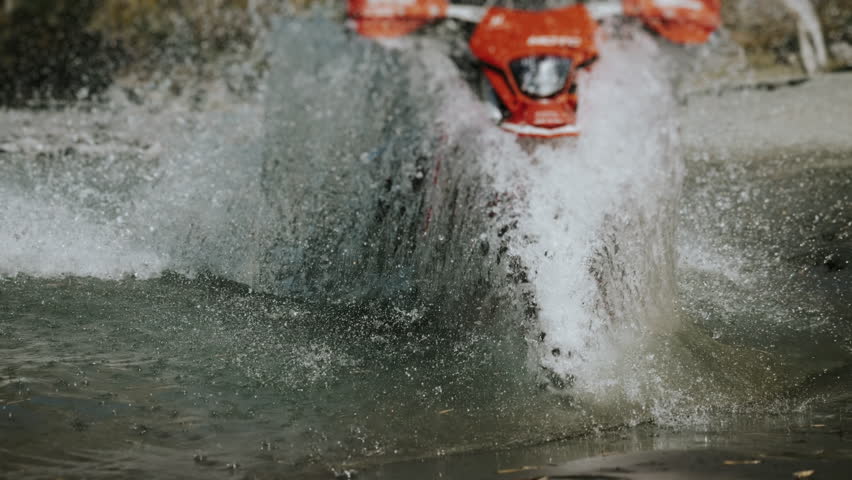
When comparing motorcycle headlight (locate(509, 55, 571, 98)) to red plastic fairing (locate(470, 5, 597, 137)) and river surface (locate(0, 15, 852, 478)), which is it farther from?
river surface (locate(0, 15, 852, 478))

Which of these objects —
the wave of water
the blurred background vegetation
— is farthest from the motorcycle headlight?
the blurred background vegetation

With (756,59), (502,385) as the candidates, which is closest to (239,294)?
(502,385)

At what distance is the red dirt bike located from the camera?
337 cm

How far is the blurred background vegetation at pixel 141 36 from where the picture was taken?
859 centimetres

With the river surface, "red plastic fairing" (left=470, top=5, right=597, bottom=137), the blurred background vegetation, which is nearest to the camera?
the river surface

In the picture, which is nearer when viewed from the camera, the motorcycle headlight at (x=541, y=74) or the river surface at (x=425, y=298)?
the river surface at (x=425, y=298)

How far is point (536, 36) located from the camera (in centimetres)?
350

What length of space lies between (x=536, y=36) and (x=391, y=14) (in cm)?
78

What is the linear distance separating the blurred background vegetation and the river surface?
324 centimetres

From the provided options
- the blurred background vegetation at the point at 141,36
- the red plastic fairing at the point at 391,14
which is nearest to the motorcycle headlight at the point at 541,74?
the red plastic fairing at the point at 391,14

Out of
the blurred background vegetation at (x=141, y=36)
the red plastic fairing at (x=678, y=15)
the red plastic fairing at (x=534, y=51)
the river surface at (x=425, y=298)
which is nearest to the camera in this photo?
the river surface at (x=425, y=298)

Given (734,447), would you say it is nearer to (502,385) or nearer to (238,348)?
(502,385)

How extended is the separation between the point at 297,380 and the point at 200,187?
265 centimetres

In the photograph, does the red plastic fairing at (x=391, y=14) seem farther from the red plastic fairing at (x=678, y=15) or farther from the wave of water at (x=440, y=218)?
the red plastic fairing at (x=678, y=15)
